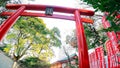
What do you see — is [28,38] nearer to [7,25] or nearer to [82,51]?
[7,25]

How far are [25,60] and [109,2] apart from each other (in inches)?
620

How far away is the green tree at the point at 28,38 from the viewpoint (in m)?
15.2

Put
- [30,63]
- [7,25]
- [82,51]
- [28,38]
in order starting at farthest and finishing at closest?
[30,63], [28,38], [7,25], [82,51]

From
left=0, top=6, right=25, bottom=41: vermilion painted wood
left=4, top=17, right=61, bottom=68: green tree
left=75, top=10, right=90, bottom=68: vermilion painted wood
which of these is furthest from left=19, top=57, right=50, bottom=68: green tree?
left=75, top=10, right=90, bottom=68: vermilion painted wood

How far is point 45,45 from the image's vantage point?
17.0 meters

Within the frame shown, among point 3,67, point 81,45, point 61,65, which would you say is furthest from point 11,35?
point 81,45

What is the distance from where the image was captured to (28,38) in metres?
16.1

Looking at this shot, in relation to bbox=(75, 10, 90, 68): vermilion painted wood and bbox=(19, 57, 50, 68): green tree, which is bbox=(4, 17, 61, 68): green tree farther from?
bbox=(75, 10, 90, 68): vermilion painted wood

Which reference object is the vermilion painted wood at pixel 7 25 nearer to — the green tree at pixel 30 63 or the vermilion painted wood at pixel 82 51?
the vermilion painted wood at pixel 82 51

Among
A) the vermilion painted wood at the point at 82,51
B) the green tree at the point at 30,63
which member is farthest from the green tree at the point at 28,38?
the vermilion painted wood at the point at 82,51

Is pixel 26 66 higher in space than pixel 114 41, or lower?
lower

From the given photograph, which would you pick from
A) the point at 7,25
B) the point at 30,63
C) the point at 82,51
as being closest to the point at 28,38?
the point at 30,63

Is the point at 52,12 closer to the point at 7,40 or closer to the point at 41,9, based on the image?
the point at 41,9

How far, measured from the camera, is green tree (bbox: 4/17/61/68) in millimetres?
15219
